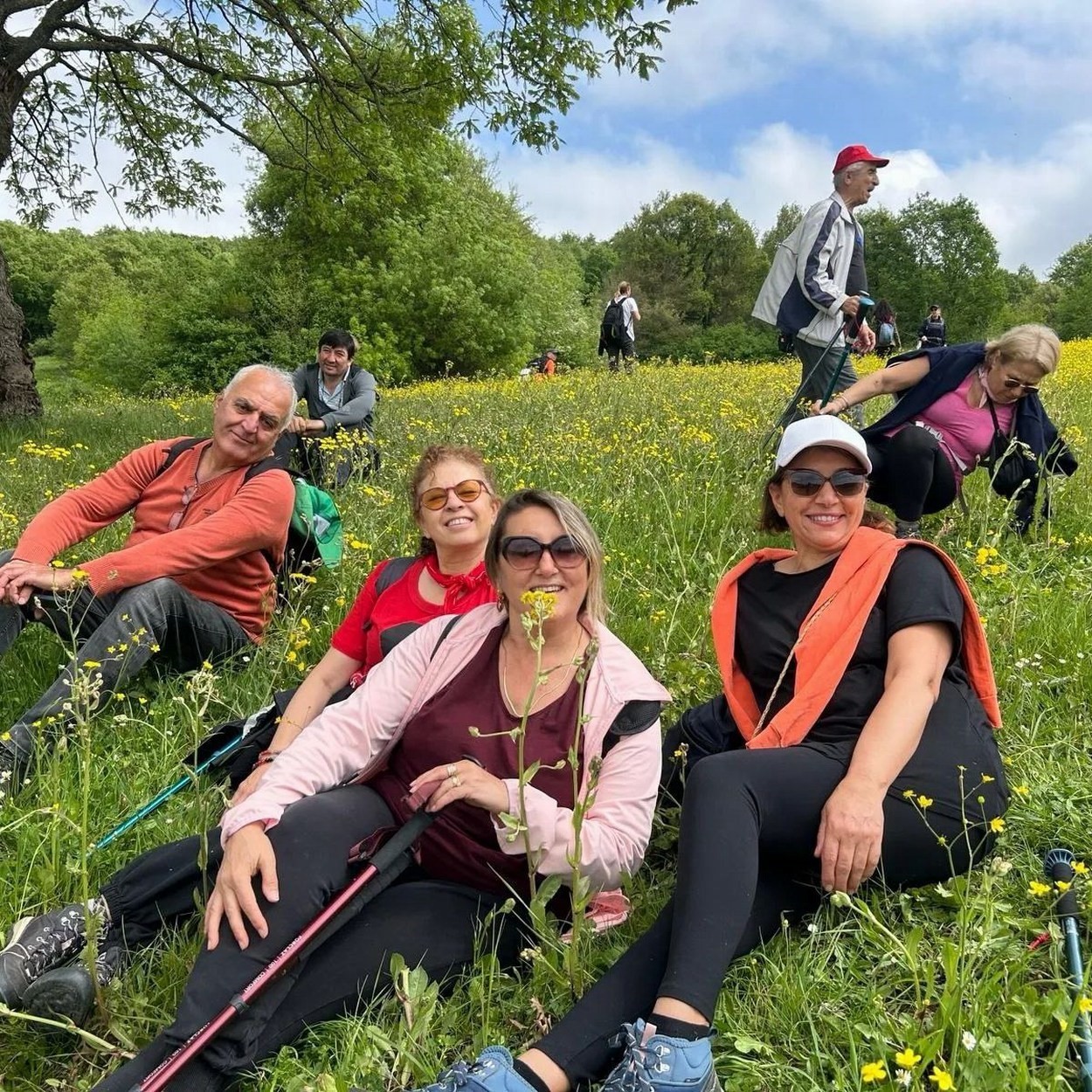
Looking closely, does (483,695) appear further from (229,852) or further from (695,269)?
(695,269)

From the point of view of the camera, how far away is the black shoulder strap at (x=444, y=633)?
2.55 meters

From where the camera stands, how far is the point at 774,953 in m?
2.13

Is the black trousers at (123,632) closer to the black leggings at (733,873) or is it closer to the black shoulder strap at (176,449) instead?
the black shoulder strap at (176,449)

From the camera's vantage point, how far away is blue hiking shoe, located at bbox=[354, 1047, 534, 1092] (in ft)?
5.51

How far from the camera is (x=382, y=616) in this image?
3.03 meters

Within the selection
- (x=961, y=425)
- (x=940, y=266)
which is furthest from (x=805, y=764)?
(x=940, y=266)

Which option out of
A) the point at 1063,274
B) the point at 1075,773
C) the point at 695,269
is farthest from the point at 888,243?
the point at 1075,773

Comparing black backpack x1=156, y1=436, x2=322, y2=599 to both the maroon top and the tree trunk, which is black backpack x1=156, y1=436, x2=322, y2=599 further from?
the tree trunk

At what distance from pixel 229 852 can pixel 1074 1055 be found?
184 centimetres

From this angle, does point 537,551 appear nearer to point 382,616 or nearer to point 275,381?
point 382,616

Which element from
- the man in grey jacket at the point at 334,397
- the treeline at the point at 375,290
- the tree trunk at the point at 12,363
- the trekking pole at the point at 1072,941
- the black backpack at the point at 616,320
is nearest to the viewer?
the trekking pole at the point at 1072,941

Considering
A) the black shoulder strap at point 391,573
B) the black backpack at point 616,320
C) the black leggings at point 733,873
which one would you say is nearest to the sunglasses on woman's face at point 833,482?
the black leggings at point 733,873

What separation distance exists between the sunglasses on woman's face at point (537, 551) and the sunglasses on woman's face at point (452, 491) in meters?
0.71

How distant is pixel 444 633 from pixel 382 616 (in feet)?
1.72
